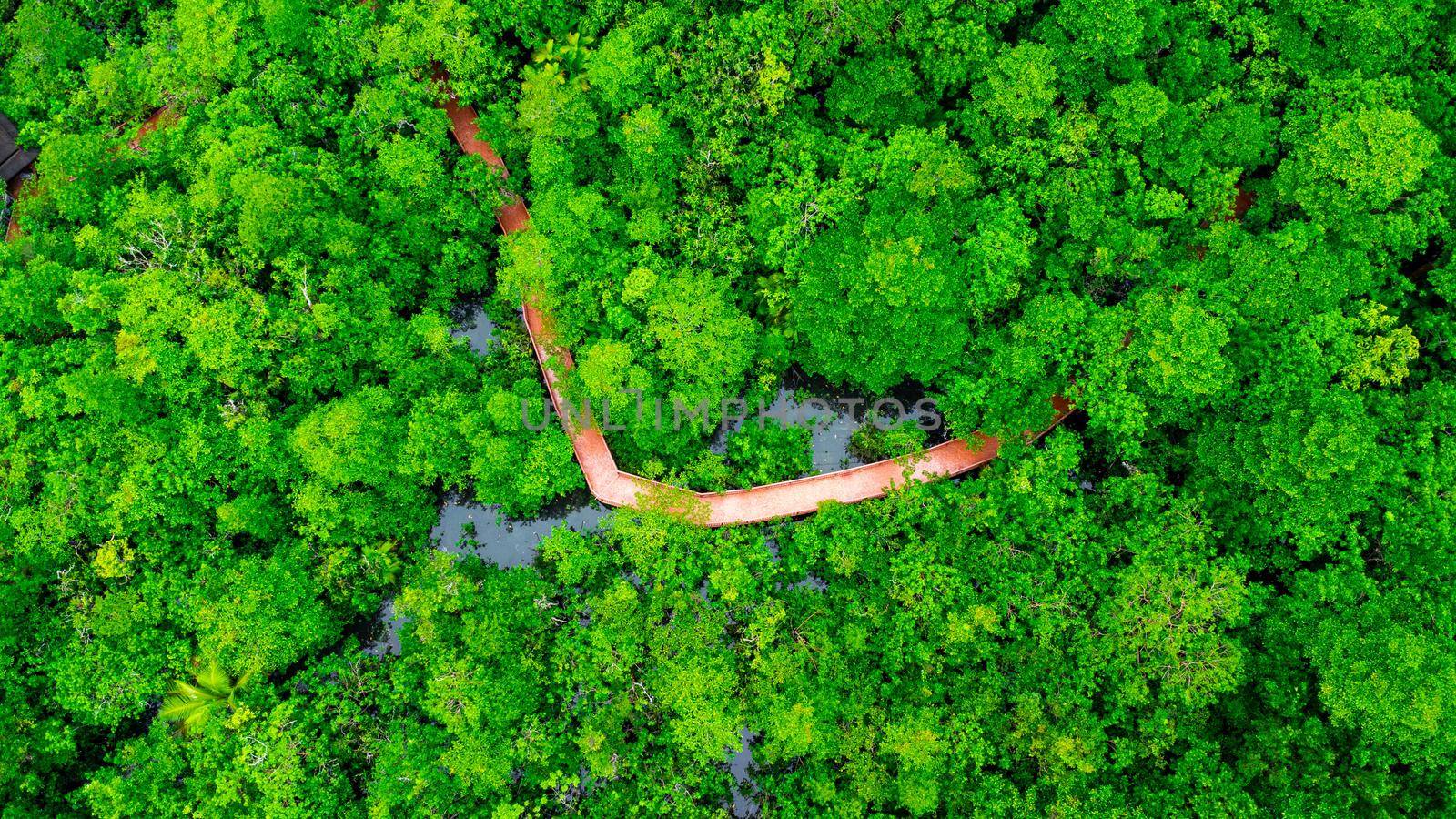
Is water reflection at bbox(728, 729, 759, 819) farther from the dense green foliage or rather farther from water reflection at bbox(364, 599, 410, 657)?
water reflection at bbox(364, 599, 410, 657)

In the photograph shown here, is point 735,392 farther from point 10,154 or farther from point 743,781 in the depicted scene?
point 10,154

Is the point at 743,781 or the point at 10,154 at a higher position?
the point at 10,154

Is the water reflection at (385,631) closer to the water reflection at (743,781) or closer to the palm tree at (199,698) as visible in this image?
the palm tree at (199,698)

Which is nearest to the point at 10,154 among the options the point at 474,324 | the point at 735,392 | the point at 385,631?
the point at 474,324

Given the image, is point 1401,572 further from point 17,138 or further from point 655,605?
point 17,138

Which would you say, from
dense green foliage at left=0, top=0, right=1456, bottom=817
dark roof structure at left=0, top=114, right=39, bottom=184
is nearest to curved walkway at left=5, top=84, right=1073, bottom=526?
dense green foliage at left=0, top=0, right=1456, bottom=817

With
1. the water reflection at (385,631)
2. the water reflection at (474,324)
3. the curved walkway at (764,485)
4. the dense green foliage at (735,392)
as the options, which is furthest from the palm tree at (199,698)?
the water reflection at (474,324)

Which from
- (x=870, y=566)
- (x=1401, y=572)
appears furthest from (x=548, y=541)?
(x=1401, y=572)
